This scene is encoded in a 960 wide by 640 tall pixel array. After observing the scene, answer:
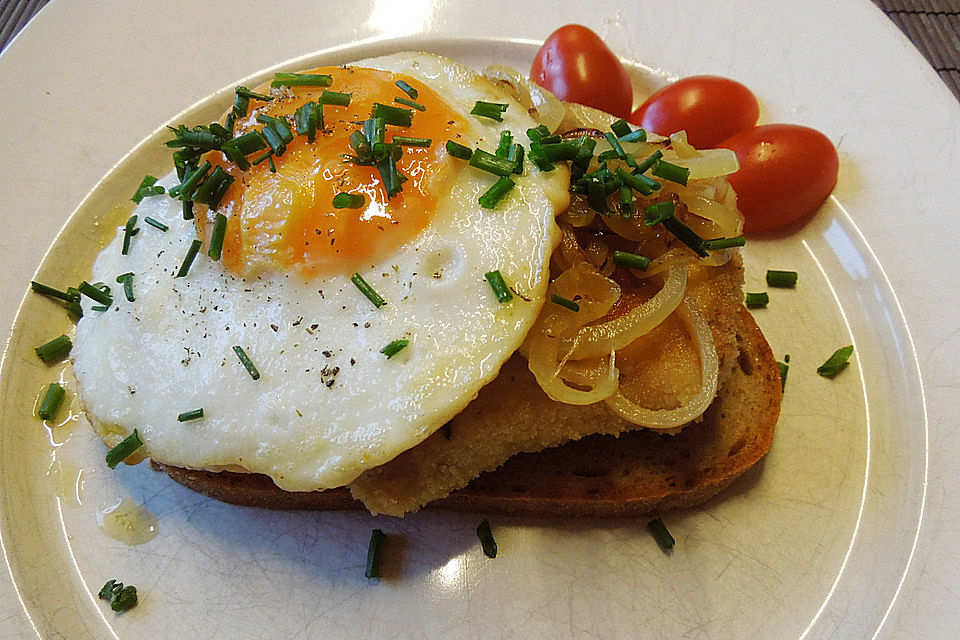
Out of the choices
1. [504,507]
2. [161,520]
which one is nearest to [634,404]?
[504,507]

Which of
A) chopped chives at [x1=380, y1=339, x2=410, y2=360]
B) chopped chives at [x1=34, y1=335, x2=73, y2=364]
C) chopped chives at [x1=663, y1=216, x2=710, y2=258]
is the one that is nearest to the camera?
chopped chives at [x1=380, y1=339, x2=410, y2=360]

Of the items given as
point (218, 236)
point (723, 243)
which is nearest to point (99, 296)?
point (218, 236)

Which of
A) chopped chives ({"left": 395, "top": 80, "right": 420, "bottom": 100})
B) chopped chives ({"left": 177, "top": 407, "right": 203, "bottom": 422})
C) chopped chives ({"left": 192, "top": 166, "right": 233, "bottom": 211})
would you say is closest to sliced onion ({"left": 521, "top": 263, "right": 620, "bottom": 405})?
chopped chives ({"left": 395, "top": 80, "right": 420, "bottom": 100})

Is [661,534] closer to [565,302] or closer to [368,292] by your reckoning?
[565,302]

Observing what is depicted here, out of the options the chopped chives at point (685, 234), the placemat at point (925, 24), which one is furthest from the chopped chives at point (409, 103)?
the placemat at point (925, 24)

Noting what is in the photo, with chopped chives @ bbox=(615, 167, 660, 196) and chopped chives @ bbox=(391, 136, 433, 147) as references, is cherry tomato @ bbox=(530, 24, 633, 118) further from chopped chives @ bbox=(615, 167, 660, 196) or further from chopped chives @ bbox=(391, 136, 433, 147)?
chopped chives @ bbox=(391, 136, 433, 147)

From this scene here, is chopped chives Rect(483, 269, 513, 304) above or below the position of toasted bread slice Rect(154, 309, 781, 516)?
above

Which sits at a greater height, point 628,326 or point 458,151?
point 458,151
